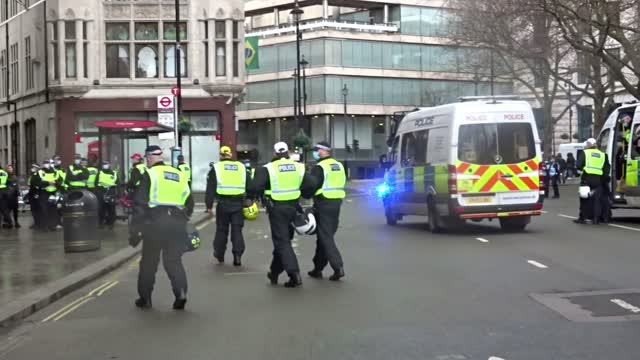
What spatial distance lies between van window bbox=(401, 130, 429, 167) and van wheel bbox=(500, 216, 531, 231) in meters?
2.25

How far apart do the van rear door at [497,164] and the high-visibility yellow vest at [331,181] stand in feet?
20.3

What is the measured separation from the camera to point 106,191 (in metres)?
20.6

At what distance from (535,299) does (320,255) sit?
320 centimetres

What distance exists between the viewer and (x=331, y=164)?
11367 millimetres

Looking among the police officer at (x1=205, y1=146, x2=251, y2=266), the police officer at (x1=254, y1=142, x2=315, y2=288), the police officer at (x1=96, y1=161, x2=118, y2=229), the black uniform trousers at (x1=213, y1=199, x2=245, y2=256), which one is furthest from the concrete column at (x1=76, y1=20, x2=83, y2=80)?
the police officer at (x1=254, y1=142, x2=315, y2=288)

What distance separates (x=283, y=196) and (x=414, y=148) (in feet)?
29.7

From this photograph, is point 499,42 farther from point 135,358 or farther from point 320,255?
point 135,358

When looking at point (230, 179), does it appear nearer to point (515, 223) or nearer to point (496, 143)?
point (496, 143)

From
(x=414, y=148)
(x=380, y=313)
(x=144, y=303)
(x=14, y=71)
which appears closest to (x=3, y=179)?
(x=414, y=148)

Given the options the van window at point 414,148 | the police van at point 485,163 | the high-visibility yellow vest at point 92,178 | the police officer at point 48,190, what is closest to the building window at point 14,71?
the police officer at point 48,190

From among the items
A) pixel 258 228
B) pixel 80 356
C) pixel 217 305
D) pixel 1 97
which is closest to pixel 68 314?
pixel 217 305

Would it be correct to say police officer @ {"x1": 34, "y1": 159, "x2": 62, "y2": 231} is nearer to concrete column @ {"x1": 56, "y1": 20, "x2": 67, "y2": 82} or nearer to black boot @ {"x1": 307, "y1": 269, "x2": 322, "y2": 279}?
black boot @ {"x1": 307, "y1": 269, "x2": 322, "y2": 279}

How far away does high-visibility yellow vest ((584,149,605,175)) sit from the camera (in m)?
18.8

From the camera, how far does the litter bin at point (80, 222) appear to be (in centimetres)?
1499
